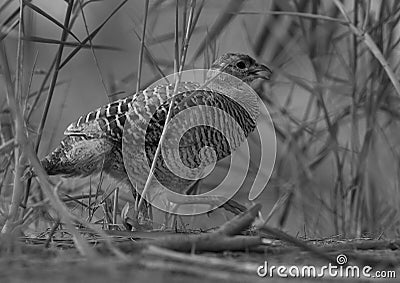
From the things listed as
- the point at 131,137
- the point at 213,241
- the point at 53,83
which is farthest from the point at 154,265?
the point at 131,137

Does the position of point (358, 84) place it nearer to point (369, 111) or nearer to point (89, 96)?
point (369, 111)

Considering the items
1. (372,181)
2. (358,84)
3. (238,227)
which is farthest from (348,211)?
(238,227)

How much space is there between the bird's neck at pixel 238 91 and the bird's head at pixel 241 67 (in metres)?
0.03

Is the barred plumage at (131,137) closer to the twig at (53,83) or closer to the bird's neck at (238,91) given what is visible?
the bird's neck at (238,91)

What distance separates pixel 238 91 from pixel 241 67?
0.48 feet

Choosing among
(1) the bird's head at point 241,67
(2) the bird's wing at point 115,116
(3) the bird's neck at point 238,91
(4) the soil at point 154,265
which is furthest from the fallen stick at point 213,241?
(1) the bird's head at point 241,67

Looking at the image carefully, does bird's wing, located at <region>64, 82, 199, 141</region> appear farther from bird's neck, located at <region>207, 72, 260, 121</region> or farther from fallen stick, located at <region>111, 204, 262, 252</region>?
fallen stick, located at <region>111, 204, 262, 252</region>

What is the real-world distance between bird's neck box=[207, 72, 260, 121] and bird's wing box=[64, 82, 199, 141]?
0.46 metres

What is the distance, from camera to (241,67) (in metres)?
3.34

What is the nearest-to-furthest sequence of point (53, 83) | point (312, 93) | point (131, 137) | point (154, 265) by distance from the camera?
point (154, 265), point (53, 83), point (131, 137), point (312, 93)

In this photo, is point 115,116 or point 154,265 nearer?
point 154,265

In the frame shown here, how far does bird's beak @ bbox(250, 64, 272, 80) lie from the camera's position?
→ 10.6 feet

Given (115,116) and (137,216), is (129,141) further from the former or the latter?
(137,216)

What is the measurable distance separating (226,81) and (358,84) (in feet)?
2.13
